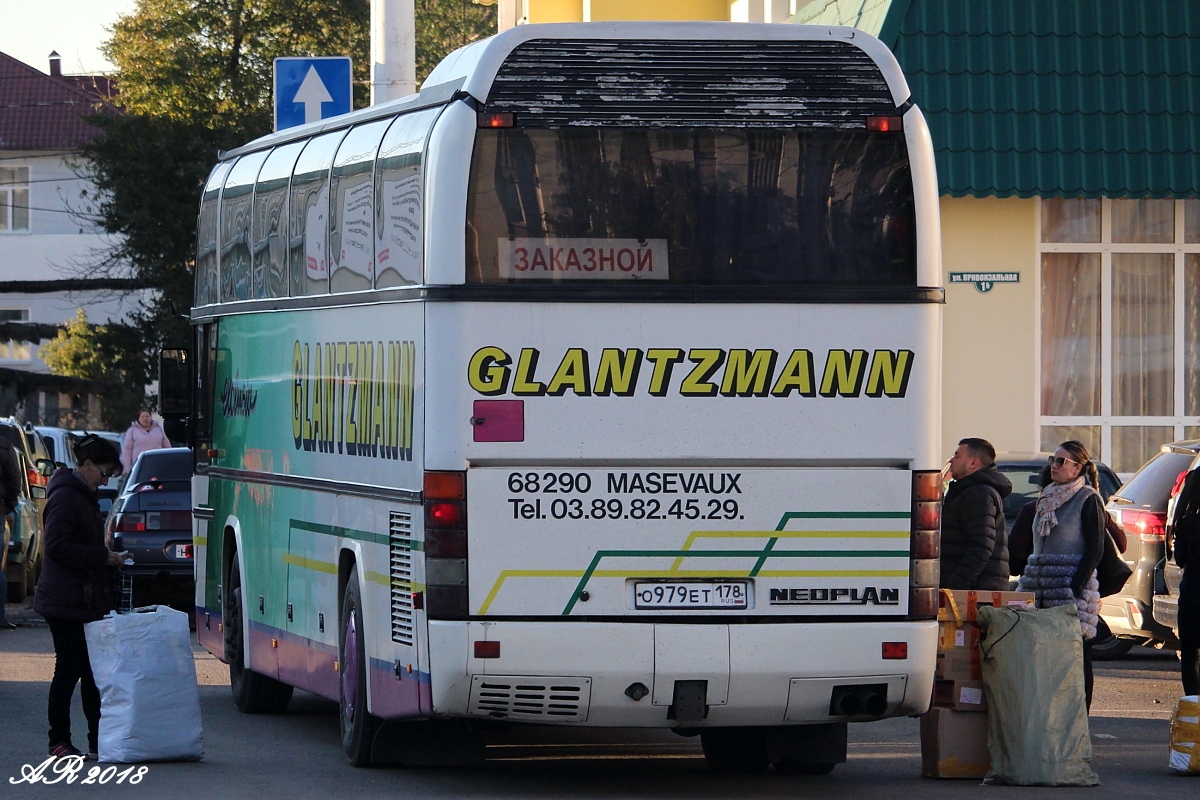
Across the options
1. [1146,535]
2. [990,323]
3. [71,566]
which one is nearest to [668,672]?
[71,566]

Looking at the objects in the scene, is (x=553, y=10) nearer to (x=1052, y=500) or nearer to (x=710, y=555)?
(x=1052, y=500)

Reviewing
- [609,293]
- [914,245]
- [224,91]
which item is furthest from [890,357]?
[224,91]

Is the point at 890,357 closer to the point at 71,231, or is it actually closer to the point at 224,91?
the point at 224,91

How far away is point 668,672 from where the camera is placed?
9.35 meters

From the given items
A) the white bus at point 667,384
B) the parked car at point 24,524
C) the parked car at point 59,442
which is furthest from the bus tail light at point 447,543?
the parked car at point 59,442

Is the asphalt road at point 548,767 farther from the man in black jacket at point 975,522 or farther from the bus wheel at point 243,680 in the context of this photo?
the man in black jacket at point 975,522

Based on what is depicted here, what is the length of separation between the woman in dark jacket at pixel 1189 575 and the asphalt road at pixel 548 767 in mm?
543

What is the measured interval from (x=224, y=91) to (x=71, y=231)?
22.9m

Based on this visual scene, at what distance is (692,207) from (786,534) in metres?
1.53

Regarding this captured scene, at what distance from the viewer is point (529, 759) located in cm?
1155

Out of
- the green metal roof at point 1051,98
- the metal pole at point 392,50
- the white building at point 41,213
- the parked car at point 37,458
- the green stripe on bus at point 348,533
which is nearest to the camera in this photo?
the green stripe on bus at point 348,533

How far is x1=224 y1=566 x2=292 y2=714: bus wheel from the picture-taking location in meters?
13.7

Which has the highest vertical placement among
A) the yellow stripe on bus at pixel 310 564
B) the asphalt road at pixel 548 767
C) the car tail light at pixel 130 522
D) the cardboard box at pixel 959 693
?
the yellow stripe on bus at pixel 310 564

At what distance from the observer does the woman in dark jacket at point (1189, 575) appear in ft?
40.2
